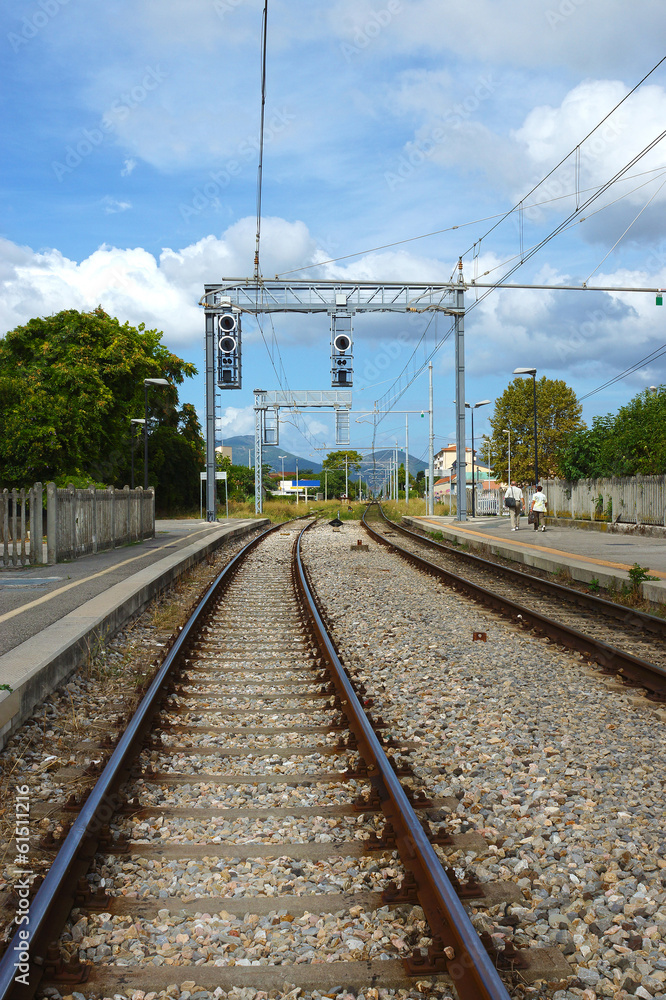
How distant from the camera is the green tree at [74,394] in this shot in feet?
81.9

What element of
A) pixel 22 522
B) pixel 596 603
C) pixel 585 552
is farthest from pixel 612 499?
pixel 22 522

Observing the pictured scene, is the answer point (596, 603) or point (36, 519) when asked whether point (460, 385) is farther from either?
point (596, 603)

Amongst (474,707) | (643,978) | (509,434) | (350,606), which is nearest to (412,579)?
(350,606)

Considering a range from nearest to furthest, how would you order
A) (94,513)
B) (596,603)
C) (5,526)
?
(596,603)
(5,526)
(94,513)

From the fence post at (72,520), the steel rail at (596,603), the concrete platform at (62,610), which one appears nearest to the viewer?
the concrete platform at (62,610)

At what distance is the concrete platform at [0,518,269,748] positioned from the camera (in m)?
5.84

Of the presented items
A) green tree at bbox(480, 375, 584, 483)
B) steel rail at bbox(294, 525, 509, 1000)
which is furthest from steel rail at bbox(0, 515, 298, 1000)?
green tree at bbox(480, 375, 584, 483)

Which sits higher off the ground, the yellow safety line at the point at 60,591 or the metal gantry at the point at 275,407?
the metal gantry at the point at 275,407

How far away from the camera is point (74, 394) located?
28203 mm

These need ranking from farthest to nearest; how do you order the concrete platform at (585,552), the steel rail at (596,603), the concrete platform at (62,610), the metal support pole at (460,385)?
→ the metal support pole at (460,385) < the concrete platform at (585,552) < the steel rail at (596,603) < the concrete platform at (62,610)

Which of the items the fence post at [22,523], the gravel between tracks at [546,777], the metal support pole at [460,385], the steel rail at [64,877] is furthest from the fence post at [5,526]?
the metal support pole at [460,385]

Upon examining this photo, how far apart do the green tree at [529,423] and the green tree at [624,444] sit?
38.0 m

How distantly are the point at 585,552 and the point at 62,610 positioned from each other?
13042mm

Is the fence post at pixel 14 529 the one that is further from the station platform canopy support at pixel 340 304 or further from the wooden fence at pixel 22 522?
the station platform canopy support at pixel 340 304
